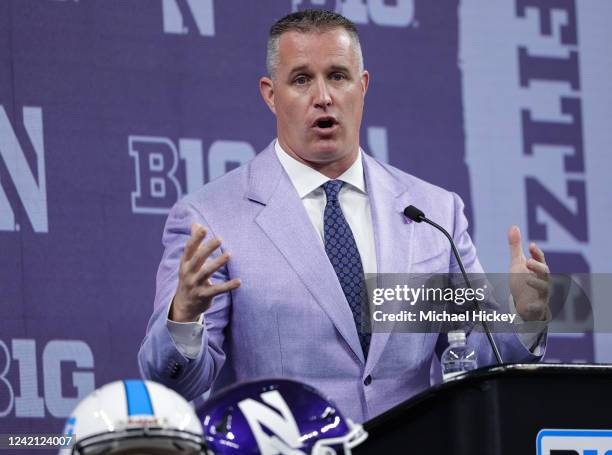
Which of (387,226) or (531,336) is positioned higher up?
(387,226)

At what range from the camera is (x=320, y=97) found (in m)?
3.94

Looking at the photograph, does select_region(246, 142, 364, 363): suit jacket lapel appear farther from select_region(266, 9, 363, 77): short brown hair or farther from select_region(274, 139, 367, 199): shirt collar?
select_region(266, 9, 363, 77): short brown hair

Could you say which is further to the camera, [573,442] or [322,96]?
[322,96]

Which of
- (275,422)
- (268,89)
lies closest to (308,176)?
(268,89)

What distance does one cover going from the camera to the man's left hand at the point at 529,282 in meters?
3.36

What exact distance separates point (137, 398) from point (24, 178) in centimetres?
210

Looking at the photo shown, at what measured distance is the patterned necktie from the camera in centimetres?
378

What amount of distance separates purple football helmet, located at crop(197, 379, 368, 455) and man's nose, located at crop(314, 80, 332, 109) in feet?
4.49

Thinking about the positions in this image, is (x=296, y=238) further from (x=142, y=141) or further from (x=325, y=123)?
(x=142, y=141)

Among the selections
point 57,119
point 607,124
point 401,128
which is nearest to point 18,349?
point 57,119

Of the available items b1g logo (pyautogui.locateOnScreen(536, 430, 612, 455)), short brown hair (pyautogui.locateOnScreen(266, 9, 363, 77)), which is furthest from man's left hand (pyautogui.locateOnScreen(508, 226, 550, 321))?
short brown hair (pyautogui.locateOnScreen(266, 9, 363, 77))

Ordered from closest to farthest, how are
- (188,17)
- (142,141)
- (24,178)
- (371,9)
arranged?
(24,178) → (142,141) → (188,17) → (371,9)

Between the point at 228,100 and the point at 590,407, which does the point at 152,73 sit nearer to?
the point at 228,100

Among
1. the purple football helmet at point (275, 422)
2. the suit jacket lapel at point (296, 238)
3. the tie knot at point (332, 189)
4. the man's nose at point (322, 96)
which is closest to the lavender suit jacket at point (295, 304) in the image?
the suit jacket lapel at point (296, 238)
